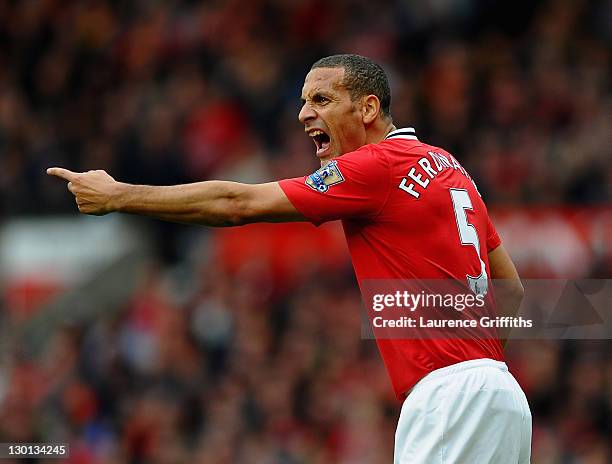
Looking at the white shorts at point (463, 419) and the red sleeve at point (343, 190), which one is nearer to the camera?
the white shorts at point (463, 419)

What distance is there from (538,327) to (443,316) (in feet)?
11.1

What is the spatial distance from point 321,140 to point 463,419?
1337 mm

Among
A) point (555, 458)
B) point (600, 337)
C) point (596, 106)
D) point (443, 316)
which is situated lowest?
point (555, 458)

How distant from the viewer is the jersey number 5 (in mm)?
4961

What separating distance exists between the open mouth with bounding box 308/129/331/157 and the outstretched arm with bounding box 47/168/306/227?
17.1 inches

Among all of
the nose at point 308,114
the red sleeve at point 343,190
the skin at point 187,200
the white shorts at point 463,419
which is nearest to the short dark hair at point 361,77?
the nose at point 308,114

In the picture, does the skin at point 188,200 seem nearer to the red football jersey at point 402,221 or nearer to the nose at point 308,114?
the red football jersey at point 402,221

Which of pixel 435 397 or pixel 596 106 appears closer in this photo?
pixel 435 397

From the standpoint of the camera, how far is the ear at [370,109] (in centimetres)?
519

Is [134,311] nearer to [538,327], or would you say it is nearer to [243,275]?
[243,275]

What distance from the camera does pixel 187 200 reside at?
15.7ft

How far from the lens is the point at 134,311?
12742 mm

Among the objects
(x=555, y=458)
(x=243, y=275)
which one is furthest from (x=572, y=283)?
(x=243, y=275)

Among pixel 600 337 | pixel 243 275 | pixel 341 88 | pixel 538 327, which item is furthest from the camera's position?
pixel 243 275
